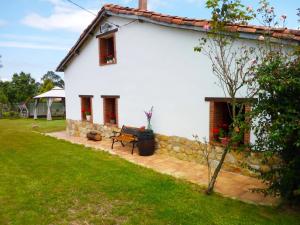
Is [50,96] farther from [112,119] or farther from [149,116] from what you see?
[149,116]

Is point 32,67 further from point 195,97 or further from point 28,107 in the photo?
point 195,97

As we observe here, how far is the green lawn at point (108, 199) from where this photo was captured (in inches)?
169

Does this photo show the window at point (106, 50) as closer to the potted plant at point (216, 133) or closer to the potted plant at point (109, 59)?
the potted plant at point (109, 59)

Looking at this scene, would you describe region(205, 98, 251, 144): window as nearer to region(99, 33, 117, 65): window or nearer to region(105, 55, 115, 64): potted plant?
region(105, 55, 115, 64): potted plant

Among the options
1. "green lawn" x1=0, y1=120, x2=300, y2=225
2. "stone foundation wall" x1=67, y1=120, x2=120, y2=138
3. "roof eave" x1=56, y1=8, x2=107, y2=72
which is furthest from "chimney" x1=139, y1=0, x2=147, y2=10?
"green lawn" x1=0, y1=120, x2=300, y2=225

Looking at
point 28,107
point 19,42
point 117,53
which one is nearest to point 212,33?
point 117,53

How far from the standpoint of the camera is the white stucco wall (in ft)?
24.0

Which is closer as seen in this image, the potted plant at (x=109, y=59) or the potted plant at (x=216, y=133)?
the potted plant at (x=216, y=133)

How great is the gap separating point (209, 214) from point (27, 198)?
Result: 3.62 meters

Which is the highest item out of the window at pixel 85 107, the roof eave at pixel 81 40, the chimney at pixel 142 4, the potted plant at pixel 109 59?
the chimney at pixel 142 4

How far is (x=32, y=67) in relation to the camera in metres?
34.2

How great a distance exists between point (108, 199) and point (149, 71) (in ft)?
16.5

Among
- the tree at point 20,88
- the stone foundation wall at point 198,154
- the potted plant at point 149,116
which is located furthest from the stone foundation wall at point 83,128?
the tree at point 20,88

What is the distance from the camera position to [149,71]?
8828 mm
